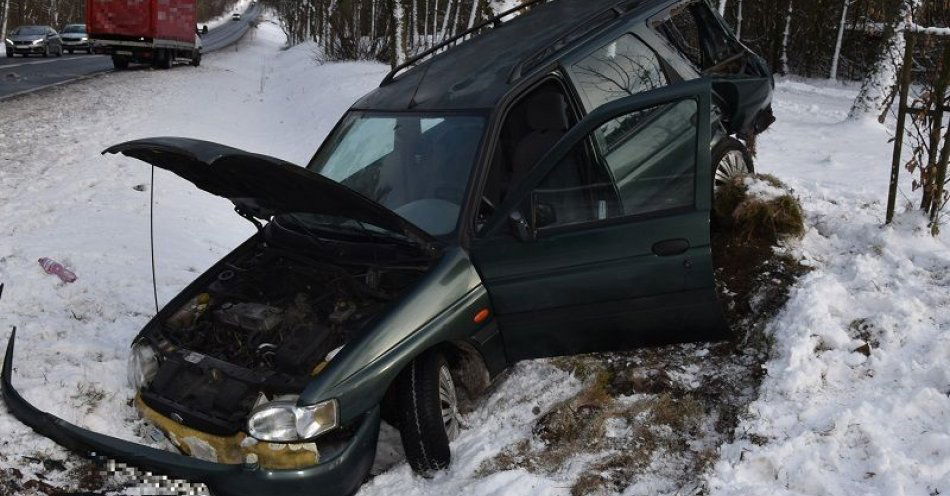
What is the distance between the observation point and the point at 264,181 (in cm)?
372

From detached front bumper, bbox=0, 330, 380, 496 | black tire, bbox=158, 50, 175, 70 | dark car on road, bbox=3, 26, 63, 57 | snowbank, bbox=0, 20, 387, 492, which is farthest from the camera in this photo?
dark car on road, bbox=3, 26, 63, 57

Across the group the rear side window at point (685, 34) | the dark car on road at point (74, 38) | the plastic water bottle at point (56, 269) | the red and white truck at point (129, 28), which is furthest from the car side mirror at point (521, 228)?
the dark car on road at point (74, 38)

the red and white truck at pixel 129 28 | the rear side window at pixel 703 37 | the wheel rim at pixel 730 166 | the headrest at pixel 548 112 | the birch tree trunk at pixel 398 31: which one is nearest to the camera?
the headrest at pixel 548 112

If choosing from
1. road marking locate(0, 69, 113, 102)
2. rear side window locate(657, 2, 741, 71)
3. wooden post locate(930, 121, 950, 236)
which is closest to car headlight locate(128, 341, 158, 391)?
rear side window locate(657, 2, 741, 71)

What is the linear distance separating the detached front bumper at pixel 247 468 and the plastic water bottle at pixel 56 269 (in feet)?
8.93

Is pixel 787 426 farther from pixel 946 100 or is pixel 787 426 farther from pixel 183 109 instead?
pixel 183 109

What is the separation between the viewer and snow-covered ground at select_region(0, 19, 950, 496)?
11.1 ft

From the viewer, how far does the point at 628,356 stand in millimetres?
4570

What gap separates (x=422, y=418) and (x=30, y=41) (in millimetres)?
29926

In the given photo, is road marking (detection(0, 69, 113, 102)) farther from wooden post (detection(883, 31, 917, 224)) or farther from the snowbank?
wooden post (detection(883, 31, 917, 224))

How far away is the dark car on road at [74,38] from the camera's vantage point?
33.2 metres

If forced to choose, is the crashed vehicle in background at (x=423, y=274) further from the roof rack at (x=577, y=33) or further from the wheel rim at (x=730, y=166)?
the wheel rim at (x=730, y=166)

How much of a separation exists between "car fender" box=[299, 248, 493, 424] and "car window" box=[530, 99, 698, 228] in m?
0.47

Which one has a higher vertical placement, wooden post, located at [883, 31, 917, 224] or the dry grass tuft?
wooden post, located at [883, 31, 917, 224]
